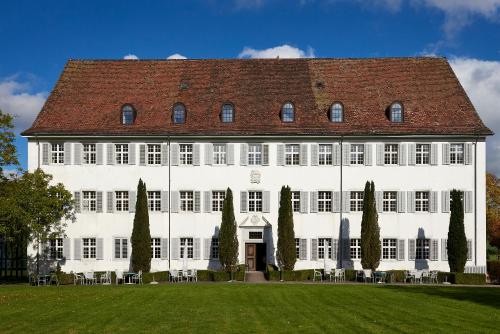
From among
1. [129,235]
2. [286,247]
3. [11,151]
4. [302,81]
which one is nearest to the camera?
[11,151]

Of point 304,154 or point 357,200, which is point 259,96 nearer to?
point 304,154

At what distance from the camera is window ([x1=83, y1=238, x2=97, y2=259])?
4153cm

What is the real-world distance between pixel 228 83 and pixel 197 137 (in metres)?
4.87

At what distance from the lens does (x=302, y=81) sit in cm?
4412

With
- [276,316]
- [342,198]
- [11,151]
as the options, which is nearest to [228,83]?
[342,198]

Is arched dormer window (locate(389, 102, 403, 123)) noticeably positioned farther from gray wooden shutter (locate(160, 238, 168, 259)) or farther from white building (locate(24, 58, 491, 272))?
gray wooden shutter (locate(160, 238, 168, 259))

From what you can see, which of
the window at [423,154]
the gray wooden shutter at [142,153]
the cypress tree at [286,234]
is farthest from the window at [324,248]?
the gray wooden shutter at [142,153]

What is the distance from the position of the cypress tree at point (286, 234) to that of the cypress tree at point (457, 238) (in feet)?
28.9

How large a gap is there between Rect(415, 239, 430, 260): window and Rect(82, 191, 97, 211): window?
19448 mm

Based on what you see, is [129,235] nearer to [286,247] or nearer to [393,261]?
[286,247]

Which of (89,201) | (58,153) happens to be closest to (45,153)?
(58,153)

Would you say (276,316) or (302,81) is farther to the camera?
(302,81)

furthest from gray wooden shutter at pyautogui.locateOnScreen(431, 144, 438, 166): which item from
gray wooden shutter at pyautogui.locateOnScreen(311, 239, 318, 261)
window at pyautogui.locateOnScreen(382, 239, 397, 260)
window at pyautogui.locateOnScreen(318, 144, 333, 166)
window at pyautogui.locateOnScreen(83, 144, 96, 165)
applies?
window at pyautogui.locateOnScreen(83, 144, 96, 165)

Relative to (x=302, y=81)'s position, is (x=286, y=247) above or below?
below
